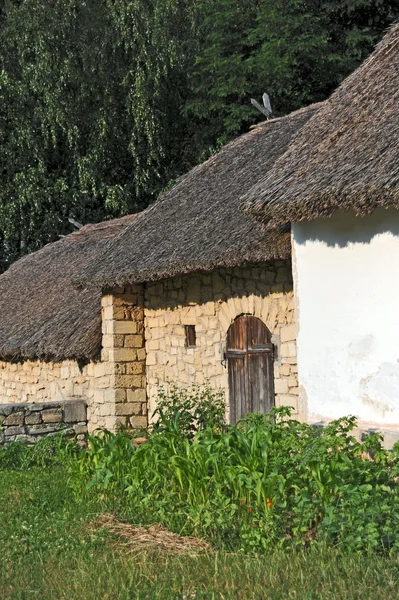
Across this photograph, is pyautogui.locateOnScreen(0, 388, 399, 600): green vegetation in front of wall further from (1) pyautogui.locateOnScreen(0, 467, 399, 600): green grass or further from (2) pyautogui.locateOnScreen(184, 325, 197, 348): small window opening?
(2) pyautogui.locateOnScreen(184, 325, 197, 348): small window opening

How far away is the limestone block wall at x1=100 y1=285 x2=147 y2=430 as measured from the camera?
1224 cm

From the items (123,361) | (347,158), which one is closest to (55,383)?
(123,361)

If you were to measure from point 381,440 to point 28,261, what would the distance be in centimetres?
1242

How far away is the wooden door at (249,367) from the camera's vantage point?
393 inches

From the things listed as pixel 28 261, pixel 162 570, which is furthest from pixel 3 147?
pixel 162 570

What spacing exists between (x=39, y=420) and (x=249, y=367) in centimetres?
306

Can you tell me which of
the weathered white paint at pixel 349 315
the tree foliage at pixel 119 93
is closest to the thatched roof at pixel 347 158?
A: the weathered white paint at pixel 349 315

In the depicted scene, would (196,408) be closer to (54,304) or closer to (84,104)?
(54,304)

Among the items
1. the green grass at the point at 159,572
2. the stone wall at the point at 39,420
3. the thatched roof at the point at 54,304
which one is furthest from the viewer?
the thatched roof at the point at 54,304

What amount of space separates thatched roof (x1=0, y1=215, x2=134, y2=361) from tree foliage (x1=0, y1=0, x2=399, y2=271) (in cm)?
346

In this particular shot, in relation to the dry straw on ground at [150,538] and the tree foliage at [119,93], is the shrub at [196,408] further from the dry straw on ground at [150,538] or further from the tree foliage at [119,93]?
the tree foliage at [119,93]

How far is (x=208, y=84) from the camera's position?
21.0 metres

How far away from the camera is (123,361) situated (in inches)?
486

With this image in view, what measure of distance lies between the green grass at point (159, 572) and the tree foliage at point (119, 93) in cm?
1438
